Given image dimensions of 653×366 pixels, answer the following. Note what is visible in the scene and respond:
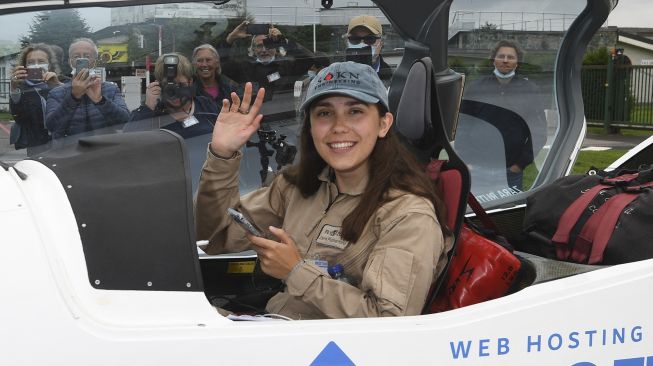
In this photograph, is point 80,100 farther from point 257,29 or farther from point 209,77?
point 257,29

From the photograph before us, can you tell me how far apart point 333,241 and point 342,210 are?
→ 0.11 m

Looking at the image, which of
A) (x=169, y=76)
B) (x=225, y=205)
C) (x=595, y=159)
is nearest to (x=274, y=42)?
(x=169, y=76)

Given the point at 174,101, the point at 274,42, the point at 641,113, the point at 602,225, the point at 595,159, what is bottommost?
the point at 595,159

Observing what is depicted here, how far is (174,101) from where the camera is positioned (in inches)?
218

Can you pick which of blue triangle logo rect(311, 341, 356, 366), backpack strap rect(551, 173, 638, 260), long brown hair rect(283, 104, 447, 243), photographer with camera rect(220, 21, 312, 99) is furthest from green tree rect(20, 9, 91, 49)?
blue triangle logo rect(311, 341, 356, 366)

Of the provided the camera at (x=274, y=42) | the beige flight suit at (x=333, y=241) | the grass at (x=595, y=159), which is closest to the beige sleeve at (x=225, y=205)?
the beige flight suit at (x=333, y=241)

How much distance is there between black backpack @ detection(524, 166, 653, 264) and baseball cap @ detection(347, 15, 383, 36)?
9.91ft

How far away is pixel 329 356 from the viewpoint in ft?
5.50

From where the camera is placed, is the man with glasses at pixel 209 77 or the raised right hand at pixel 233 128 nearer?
the raised right hand at pixel 233 128

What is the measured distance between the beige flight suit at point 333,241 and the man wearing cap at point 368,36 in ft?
9.63

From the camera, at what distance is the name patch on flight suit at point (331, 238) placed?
216cm

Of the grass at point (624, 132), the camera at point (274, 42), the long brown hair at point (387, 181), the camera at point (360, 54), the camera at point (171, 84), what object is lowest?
the grass at point (624, 132)

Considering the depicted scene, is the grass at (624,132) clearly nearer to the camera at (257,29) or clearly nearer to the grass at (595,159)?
the grass at (595,159)

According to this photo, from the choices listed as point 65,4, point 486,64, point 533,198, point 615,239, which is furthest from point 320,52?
point 615,239
